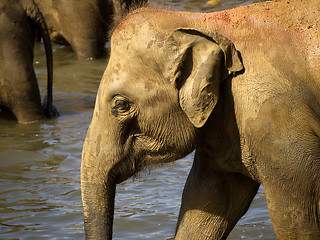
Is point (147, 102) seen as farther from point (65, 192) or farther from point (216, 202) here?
point (65, 192)

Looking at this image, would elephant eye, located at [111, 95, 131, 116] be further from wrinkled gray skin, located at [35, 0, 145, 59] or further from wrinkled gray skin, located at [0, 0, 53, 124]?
wrinkled gray skin, located at [35, 0, 145, 59]

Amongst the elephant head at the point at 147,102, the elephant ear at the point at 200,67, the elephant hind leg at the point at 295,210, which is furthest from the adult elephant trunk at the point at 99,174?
the elephant hind leg at the point at 295,210

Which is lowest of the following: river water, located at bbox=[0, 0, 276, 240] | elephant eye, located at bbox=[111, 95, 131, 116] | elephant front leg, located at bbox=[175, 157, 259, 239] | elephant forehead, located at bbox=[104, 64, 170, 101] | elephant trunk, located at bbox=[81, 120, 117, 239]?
river water, located at bbox=[0, 0, 276, 240]

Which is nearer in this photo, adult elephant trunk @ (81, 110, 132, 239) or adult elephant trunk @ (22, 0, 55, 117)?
adult elephant trunk @ (81, 110, 132, 239)

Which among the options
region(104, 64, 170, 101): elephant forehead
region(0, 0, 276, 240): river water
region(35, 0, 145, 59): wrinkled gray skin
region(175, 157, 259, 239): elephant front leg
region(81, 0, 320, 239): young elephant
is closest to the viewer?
region(81, 0, 320, 239): young elephant

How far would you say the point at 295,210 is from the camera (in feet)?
9.99

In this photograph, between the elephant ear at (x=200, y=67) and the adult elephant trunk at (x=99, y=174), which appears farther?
the adult elephant trunk at (x=99, y=174)

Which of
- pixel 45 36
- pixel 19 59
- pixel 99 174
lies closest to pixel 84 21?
pixel 45 36

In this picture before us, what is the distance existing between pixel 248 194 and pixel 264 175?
1.70 ft

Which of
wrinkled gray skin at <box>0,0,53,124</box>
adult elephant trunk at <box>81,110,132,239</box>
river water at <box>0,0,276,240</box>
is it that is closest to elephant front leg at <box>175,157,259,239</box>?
river water at <box>0,0,276,240</box>

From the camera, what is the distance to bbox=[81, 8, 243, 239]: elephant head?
3.05m

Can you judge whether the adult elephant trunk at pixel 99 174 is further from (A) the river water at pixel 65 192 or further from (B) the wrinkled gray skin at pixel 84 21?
(B) the wrinkled gray skin at pixel 84 21

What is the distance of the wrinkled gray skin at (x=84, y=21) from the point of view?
9.77 metres

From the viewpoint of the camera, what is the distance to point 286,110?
116 inches
